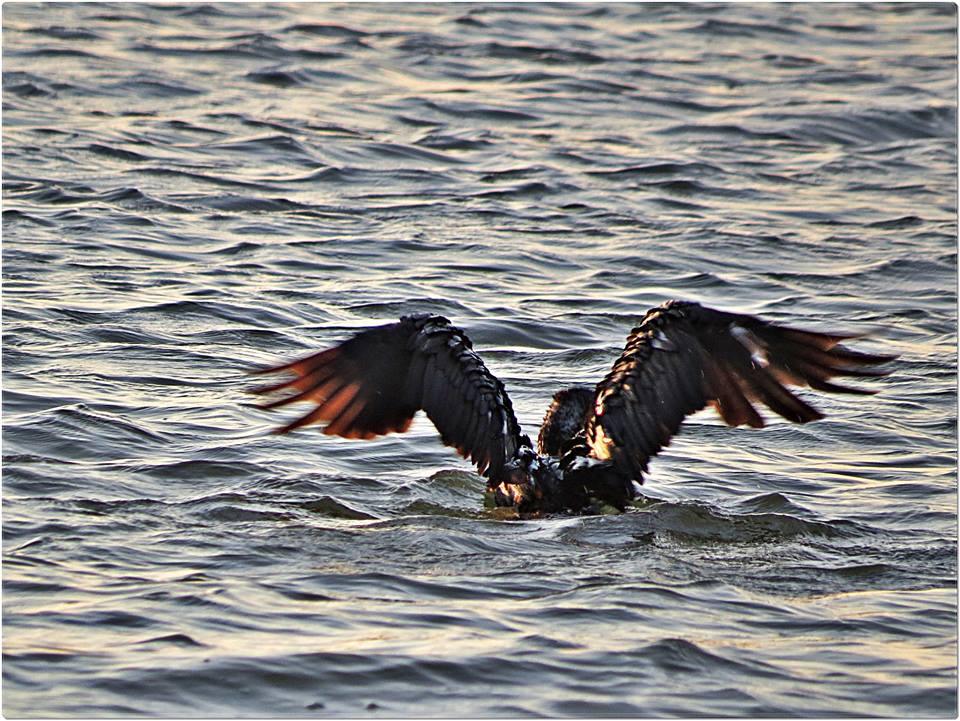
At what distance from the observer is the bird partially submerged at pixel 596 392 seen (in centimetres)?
736

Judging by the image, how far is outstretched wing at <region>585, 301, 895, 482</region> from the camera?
24.1ft

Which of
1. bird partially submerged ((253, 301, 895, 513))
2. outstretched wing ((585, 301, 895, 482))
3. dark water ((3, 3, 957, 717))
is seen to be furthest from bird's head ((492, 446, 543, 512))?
outstretched wing ((585, 301, 895, 482))

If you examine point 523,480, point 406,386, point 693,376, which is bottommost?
point 523,480

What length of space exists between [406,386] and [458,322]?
2.83 meters

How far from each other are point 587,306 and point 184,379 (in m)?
3.15

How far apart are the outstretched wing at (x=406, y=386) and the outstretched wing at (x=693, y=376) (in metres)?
0.50

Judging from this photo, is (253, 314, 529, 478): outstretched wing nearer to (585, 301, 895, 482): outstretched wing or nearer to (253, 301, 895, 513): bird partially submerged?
(253, 301, 895, 513): bird partially submerged

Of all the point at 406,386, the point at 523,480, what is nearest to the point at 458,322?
the point at 406,386

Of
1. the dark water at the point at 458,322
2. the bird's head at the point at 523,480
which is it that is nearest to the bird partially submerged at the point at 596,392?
the bird's head at the point at 523,480

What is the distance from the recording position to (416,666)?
5555 millimetres

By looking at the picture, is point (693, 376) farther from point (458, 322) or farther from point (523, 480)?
point (458, 322)

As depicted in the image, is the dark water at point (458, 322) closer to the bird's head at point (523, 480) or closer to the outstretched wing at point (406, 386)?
the bird's head at point (523, 480)

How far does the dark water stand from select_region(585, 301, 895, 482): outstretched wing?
15.7 inches

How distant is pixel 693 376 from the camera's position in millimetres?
7445
